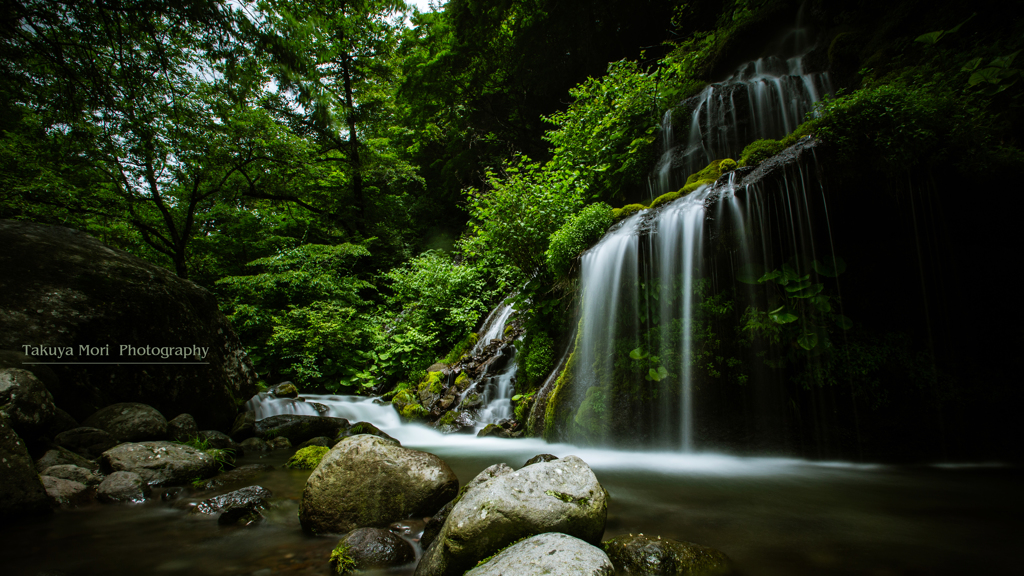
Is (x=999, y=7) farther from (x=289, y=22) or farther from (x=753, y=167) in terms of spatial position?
(x=289, y=22)

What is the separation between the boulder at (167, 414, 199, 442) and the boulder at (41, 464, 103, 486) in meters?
1.21

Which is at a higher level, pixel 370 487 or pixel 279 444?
pixel 370 487

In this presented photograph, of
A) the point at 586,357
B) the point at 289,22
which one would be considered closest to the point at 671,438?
the point at 586,357

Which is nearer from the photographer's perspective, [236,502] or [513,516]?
[513,516]

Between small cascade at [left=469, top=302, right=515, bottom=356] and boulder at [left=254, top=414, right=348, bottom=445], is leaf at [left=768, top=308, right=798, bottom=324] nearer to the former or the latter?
small cascade at [left=469, top=302, right=515, bottom=356]

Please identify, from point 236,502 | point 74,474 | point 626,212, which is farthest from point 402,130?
point 236,502

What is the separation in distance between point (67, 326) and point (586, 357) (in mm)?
7202

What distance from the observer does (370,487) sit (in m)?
3.27

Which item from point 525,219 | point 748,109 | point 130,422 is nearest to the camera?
point 130,422

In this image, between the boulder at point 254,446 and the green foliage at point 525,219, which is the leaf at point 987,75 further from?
the boulder at point 254,446

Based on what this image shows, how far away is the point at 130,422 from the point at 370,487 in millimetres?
4023

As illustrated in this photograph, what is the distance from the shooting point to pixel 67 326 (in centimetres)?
523

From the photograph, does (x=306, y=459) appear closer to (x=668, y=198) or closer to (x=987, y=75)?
(x=668, y=198)

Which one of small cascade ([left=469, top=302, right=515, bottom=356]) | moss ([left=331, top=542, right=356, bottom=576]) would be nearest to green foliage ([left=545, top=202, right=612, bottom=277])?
small cascade ([left=469, top=302, right=515, bottom=356])
